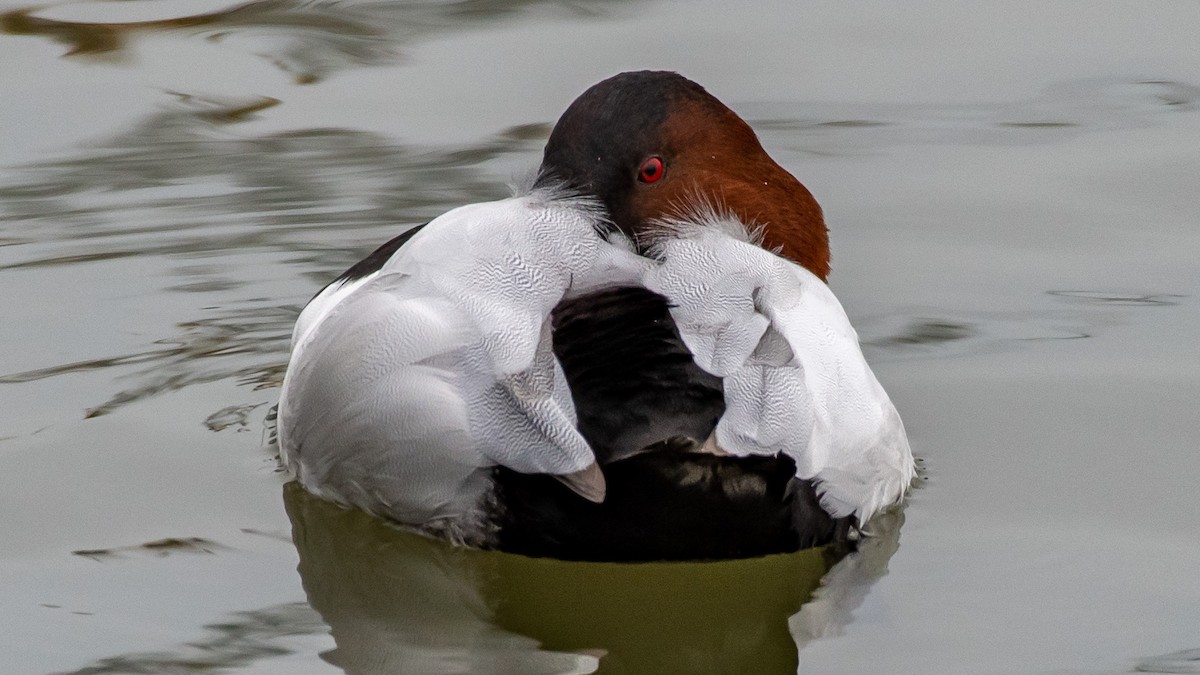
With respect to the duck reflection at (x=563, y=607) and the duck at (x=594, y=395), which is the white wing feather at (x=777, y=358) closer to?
the duck at (x=594, y=395)

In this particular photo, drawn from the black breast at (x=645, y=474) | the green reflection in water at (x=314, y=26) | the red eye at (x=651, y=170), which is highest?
the red eye at (x=651, y=170)

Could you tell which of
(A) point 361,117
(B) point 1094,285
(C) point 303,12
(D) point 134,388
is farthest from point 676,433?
(C) point 303,12

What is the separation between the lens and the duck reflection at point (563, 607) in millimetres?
3770

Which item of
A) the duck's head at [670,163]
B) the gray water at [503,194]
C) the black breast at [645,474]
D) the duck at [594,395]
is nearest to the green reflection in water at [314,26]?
the gray water at [503,194]

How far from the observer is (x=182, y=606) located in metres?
4.05

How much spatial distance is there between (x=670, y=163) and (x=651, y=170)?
0.21 feet

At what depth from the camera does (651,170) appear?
15.4 ft

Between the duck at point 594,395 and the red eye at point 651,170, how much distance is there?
315mm

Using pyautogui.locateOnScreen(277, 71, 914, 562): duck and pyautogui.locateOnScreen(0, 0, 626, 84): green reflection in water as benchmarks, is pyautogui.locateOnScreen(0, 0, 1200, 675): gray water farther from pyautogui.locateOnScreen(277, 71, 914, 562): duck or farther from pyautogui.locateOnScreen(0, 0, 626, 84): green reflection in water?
pyautogui.locateOnScreen(277, 71, 914, 562): duck

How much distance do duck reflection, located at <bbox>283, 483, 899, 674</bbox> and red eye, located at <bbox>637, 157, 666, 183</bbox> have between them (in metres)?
1.06

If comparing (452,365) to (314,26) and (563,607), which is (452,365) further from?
(314,26)

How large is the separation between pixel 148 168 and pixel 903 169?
111 inches

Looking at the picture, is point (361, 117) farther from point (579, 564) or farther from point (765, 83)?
point (579, 564)

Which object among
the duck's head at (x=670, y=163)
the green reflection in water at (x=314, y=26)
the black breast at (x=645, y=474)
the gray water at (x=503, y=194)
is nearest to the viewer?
the black breast at (x=645, y=474)
